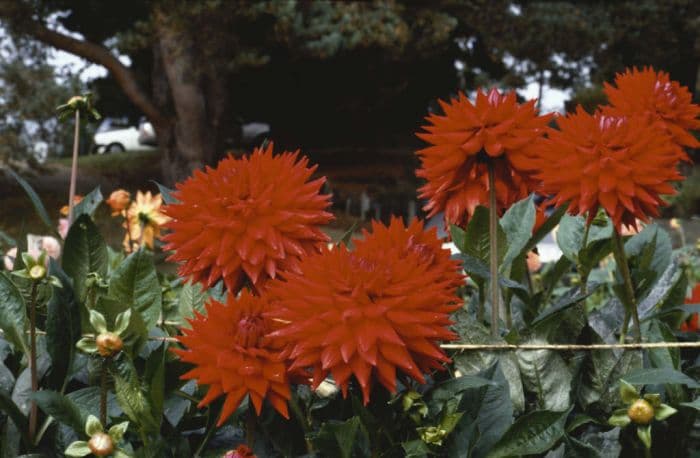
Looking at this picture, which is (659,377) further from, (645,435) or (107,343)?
(107,343)

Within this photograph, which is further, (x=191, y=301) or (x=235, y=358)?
(x=191, y=301)

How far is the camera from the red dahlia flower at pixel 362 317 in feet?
1.70

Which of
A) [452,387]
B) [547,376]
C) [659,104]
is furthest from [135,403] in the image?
[659,104]

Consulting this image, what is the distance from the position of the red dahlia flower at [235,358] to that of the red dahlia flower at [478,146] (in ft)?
0.69

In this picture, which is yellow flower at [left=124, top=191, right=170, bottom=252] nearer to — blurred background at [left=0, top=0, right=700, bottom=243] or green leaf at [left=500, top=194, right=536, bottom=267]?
green leaf at [left=500, top=194, right=536, bottom=267]

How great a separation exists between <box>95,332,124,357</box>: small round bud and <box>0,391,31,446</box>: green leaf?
5.5 inches

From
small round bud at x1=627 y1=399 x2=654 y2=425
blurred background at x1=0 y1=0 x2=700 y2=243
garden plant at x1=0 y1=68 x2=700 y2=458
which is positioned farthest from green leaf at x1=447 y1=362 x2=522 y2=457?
blurred background at x1=0 y1=0 x2=700 y2=243

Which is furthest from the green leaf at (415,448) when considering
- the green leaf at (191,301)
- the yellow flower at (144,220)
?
the yellow flower at (144,220)

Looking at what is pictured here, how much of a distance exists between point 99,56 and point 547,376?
7.53 metres

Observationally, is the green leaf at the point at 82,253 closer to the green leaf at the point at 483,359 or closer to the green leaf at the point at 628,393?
the green leaf at the point at 483,359

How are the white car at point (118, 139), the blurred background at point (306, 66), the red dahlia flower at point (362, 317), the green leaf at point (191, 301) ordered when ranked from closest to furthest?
the red dahlia flower at point (362, 317)
the green leaf at point (191, 301)
the blurred background at point (306, 66)
the white car at point (118, 139)

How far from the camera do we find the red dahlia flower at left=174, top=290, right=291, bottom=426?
0.55m

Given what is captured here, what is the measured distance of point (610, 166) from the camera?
2.05 feet

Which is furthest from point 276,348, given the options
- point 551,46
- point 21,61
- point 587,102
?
point 587,102
